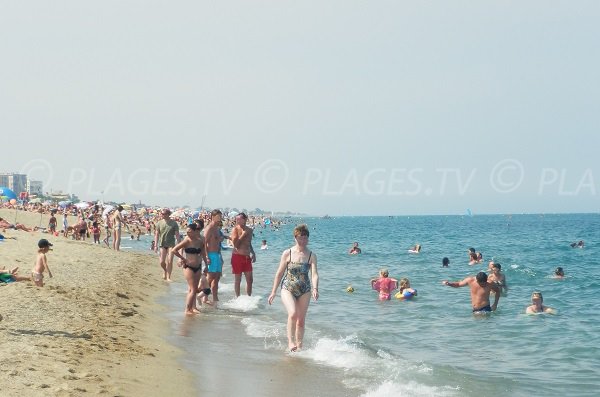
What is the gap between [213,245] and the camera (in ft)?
38.0

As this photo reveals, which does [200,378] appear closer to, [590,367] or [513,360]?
[513,360]

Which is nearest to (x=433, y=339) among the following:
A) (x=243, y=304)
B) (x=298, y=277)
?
(x=298, y=277)

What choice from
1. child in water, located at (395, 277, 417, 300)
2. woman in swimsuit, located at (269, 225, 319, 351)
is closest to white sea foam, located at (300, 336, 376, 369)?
woman in swimsuit, located at (269, 225, 319, 351)

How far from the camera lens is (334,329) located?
10992 millimetres

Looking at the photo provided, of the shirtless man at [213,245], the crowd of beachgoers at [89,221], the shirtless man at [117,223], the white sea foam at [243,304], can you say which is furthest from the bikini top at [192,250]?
the shirtless man at [117,223]

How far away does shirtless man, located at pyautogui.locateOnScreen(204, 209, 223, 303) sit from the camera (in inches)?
441

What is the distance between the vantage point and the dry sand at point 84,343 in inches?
212

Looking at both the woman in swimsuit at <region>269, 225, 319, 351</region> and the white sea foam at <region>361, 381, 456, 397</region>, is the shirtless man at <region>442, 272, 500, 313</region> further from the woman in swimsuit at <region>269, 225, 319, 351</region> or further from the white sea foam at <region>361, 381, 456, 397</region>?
the white sea foam at <region>361, 381, 456, 397</region>

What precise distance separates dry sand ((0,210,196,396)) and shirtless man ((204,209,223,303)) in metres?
1.12

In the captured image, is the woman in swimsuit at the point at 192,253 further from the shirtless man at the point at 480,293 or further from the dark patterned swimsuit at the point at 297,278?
the shirtless man at the point at 480,293

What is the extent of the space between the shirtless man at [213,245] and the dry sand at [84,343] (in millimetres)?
1119

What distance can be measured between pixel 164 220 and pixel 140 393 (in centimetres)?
995

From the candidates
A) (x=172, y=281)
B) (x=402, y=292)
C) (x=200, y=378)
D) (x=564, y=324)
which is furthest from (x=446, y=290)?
(x=200, y=378)

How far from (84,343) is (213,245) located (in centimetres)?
470
